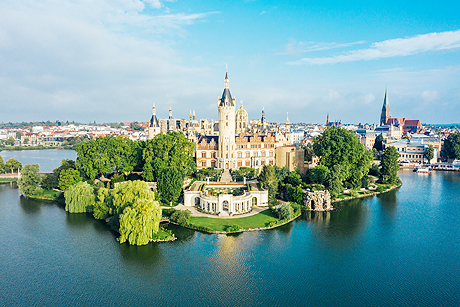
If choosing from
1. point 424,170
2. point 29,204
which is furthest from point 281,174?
point 424,170

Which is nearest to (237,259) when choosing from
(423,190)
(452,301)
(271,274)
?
(271,274)

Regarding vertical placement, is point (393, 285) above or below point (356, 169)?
below

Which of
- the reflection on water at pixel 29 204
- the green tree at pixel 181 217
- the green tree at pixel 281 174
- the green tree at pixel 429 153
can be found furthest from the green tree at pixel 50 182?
A: the green tree at pixel 429 153

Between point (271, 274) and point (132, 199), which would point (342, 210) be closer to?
point (271, 274)

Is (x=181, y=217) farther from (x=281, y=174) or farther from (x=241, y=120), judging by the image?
(x=241, y=120)

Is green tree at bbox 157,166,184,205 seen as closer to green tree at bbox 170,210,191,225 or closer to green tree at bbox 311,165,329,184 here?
green tree at bbox 170,210,191,225

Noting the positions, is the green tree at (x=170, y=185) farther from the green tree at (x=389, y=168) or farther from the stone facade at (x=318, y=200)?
the green tree at (x=389, y=168)

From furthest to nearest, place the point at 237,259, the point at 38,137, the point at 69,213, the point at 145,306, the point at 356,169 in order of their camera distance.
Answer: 1. the point at 38,137
2. the point at 356,169
3. the point at 69,213
4. the point at 237,259
5. the point at 145,306
